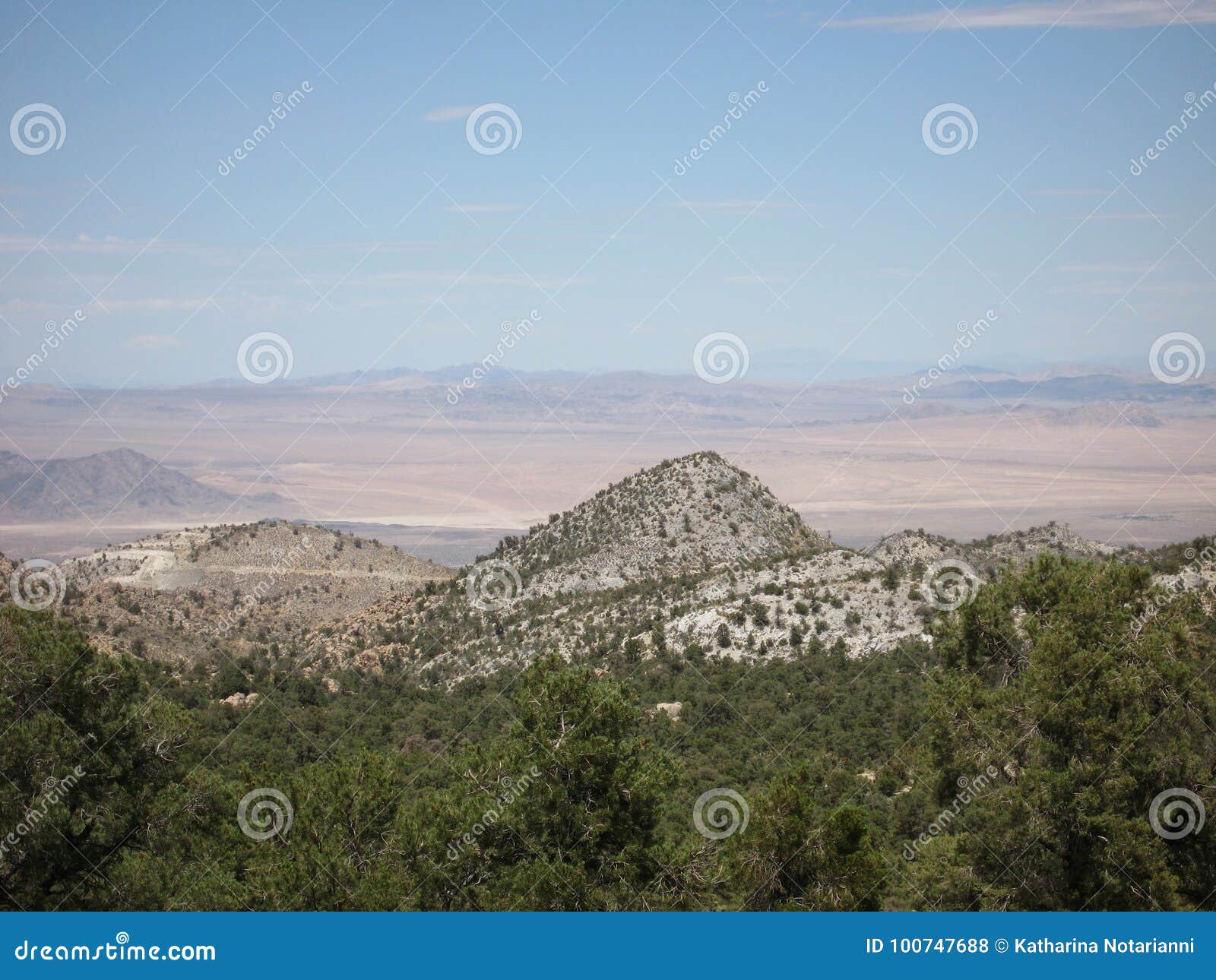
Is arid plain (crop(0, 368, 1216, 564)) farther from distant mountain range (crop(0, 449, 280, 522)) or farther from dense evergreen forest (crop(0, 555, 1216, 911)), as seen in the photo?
dense evergreen forest (crop(0, 555, 1216, 911))

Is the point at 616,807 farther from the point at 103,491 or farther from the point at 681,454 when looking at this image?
the point at 681,454

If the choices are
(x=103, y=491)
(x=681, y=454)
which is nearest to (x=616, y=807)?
(x=103, y=491)

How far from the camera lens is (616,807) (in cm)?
1877

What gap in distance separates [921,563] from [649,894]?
2721cm

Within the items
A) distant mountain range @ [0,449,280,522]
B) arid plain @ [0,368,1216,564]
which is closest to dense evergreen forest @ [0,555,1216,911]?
arid plain @ [0,368,1216,564]

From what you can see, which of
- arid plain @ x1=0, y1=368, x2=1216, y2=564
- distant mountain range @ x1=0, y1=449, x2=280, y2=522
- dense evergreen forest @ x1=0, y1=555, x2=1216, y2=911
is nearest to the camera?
dense evergreen forest @ x1=0, y1=555, x2=1216, y2=911

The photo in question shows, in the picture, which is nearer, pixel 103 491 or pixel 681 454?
pixel 103 491

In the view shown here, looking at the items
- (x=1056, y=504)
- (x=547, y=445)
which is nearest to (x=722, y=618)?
(x=1056, y=504)

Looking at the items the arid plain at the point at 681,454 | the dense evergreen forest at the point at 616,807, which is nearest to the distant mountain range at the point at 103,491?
the arid plain at the point at 681,454

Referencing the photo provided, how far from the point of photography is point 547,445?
180750 millimetres

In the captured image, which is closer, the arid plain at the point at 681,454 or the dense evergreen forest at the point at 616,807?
the dense evergreen forest at the point at 616,807

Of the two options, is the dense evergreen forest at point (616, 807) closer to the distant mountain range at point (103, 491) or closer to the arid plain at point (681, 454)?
the arid plain at point (681, 454)

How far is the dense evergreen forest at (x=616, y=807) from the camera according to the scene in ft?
59.2

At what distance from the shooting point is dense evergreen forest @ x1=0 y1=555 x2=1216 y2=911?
59.2ft
